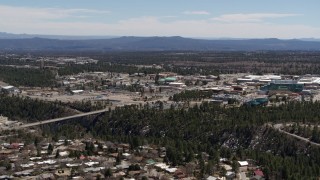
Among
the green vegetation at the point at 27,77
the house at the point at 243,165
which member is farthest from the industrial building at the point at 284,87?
the house at the point at 243,165

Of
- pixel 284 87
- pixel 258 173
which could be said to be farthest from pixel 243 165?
pixel 284 87

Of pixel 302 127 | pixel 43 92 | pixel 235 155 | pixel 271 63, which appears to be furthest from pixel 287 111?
pixel 271 63

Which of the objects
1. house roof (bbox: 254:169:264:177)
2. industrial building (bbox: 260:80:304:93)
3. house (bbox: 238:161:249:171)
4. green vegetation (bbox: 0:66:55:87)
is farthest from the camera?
green vegetation (bbox: 0:66:55:87)

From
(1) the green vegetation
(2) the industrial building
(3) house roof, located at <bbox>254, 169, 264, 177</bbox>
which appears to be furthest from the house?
(1) the green vegetation

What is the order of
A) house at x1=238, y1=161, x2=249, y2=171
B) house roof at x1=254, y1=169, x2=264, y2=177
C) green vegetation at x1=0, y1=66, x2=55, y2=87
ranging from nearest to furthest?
house roof at x1=254, y1=169, x2=264, y2=177
house at x1=238, y1=161, x2=249, y2=171
green vegetation at x1=0, y1=66, x2=55, y2=87

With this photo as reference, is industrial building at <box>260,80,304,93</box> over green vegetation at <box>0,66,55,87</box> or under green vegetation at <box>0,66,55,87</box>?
over

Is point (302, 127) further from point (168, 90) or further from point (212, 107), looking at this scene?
point (168, 90)

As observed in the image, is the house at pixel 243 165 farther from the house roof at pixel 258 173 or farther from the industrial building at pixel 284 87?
the industrial building at pixel 284 87

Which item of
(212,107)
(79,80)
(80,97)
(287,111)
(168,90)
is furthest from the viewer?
(79,80)

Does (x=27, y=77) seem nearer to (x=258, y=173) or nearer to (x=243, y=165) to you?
(x=243, y=165)

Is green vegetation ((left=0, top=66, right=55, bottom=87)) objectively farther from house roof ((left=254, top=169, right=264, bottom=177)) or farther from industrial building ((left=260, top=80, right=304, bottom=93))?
house roof ((left=254, top=169, right=264, bottom=177))

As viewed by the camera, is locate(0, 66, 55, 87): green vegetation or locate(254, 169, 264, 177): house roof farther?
locate(0, 66, 55, 87): green vegetation
